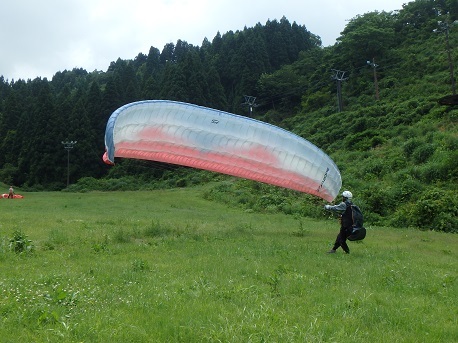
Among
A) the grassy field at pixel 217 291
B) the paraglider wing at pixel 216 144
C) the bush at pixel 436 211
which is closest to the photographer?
the grassy field at pixel 217 291

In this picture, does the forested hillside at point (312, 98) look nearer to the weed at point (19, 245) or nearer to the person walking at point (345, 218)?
the person walking at point (345, 218)

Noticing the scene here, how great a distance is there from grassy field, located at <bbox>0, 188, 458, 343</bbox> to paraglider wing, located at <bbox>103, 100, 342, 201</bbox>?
7.61 ft

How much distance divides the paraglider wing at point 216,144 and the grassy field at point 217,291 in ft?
7.61

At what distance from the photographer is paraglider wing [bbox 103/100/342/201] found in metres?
14.2

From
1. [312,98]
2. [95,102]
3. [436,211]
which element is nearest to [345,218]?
[436,211]

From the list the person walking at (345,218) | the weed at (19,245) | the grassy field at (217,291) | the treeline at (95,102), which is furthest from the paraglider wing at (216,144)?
the treeline at (95,102)

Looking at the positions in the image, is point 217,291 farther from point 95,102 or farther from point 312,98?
point 95,102

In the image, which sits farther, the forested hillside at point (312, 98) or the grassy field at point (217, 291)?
the forested hillside at point (312, 98)

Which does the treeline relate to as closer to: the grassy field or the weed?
the grassy field

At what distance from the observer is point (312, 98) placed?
72562 mm

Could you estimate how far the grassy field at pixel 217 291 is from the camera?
5742 mm

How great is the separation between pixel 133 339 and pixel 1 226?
515 inches

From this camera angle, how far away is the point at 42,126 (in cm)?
A: 7725

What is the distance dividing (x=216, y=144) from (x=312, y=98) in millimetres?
60187
